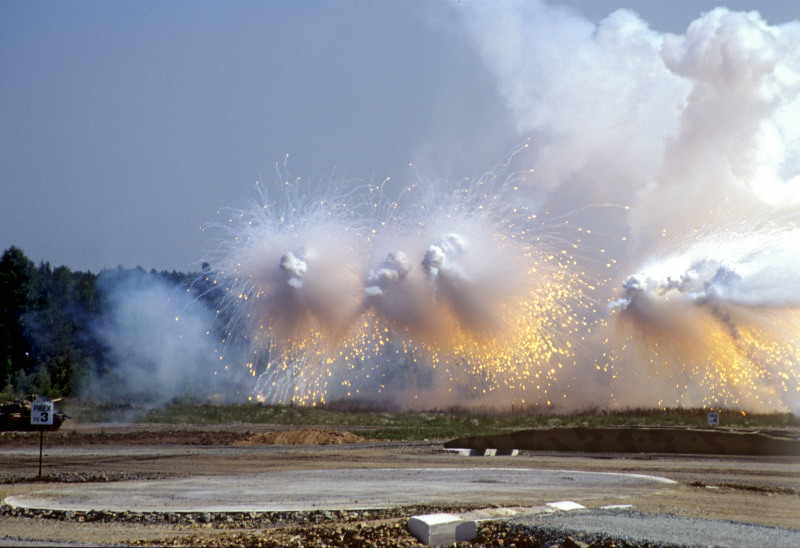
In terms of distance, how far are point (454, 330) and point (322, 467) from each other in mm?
15557

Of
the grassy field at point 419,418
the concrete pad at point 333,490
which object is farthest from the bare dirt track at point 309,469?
the grassy field at point 419,418

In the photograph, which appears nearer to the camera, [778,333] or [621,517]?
[621,517]

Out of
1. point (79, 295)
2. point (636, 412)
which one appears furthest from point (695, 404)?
point (79, 295)

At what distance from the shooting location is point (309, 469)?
24297 millimetres

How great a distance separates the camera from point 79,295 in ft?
308

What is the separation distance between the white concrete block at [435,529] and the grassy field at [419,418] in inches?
1130

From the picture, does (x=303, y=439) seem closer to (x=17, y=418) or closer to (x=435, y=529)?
(x=17, y=418)

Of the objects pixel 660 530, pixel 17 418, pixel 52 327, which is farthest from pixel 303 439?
pixel 52 327

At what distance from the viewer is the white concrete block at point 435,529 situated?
11180mm

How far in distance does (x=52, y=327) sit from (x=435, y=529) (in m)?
82.2

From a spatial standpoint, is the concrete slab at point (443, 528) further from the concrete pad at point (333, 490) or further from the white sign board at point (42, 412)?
the white sign board at point (42, 412)

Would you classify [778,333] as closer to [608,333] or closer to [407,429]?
[608,333]

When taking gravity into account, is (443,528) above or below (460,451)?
above

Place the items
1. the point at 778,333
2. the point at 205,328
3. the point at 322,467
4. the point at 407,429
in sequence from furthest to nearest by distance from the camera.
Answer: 1. the point at 205,328
2. the point at 407,429
3. the point at 778,333
4. the point at 322,467
